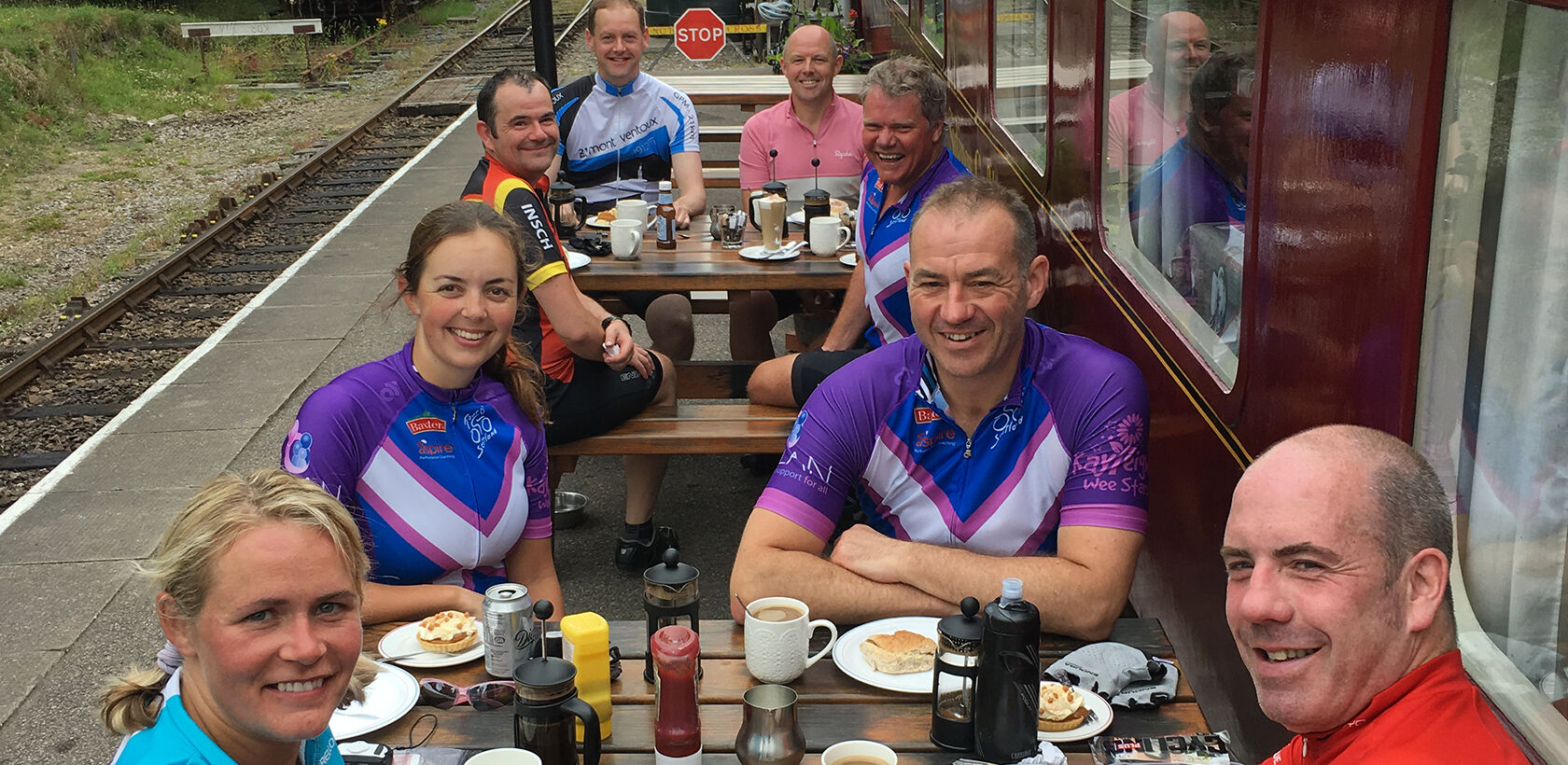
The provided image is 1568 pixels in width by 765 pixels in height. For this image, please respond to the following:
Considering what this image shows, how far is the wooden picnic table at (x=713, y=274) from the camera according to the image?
18.8 ft

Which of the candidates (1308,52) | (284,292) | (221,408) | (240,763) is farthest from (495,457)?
(284,292)

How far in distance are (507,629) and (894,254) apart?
8.45 ft

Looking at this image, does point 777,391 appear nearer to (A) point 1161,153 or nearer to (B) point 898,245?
(B) point 898,245

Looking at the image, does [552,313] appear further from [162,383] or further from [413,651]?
[162,383]

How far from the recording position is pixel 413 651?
9.26 feet

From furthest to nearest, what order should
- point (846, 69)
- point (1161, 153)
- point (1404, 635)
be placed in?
1. point (846, 69)
2. point (1161, 153)
3. point (1404, 635)

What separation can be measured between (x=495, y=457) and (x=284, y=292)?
6376 millimetres

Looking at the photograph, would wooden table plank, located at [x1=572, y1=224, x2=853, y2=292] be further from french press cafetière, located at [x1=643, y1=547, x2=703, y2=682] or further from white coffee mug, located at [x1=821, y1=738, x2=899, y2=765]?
white coffee mug, located at [x1=821, y1=738, x2=899, y2=765]

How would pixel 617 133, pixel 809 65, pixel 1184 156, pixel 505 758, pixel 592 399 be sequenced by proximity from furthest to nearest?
pixel 617 133 < pixel 809 65 < pixel 592 399 < pixel 1184 156 < pixel 505 758

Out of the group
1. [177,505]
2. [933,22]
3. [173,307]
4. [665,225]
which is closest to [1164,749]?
[665,225]

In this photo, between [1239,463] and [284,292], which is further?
[284,292]

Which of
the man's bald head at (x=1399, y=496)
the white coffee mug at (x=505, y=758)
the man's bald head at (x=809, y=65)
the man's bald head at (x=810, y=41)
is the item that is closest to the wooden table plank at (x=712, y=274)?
the man's bald head at (x=809, y=65)

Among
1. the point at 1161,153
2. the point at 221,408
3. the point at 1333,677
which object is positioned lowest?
the point at 221,408

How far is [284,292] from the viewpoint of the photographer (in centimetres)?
918
